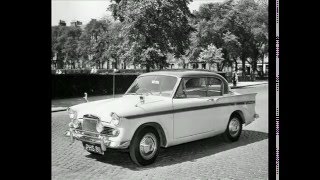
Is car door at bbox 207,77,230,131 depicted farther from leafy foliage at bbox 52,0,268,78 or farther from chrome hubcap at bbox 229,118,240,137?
leafy foliage at bbox 52,0,268,78

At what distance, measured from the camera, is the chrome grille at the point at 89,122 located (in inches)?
222

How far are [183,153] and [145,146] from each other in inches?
39.9

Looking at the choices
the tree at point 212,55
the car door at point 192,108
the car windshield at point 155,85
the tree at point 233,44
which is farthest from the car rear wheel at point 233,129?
the tree at point 212,55

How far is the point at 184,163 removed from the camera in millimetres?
5664

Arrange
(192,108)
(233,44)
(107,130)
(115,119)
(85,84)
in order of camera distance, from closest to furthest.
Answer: (115,119)
(107,130)
(192,108)
(85,84)
(233,44)

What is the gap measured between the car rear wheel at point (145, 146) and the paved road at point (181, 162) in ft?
0.48

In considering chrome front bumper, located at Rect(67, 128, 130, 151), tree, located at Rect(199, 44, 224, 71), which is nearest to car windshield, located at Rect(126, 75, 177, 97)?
chrome front bumper, located at Rect(67, 128, 130, 151)

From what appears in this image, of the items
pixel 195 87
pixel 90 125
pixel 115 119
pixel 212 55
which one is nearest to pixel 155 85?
pixel 195 87

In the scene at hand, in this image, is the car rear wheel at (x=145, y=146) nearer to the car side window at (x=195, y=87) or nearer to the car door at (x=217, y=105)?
the car side window at (x=195, y=87)

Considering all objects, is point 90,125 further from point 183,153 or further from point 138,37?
point 138,37

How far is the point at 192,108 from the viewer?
6.33 m
